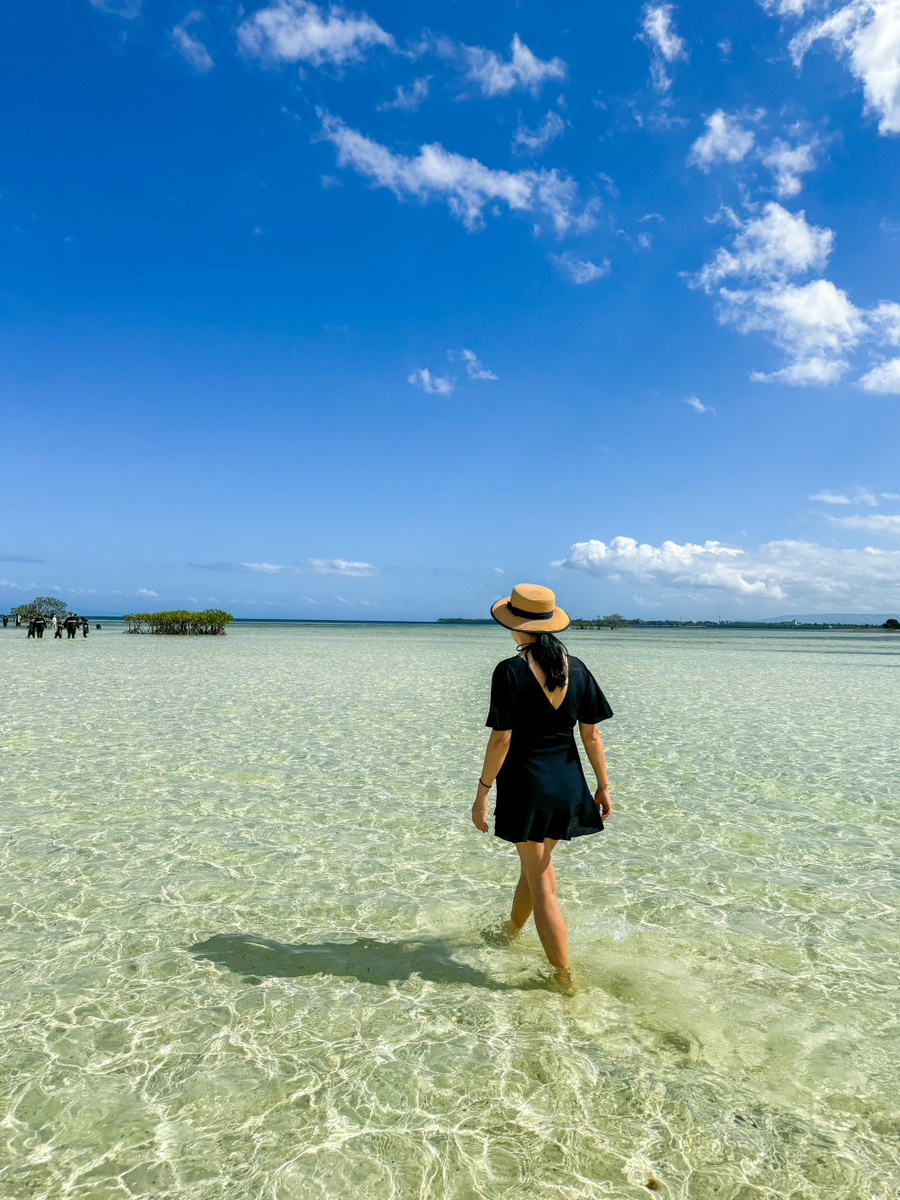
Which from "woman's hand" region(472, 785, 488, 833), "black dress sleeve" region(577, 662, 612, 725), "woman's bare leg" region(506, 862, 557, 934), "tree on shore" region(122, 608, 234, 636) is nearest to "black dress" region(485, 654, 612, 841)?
"black dress sleeve" region(577, 662, 612, 725)

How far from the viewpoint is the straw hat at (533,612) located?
14.8 ft

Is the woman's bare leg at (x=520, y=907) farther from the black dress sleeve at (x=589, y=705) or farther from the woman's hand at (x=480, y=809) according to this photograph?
the black dress sleeve at (x=589, y=705)

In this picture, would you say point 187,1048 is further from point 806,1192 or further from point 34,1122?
point 806,1192

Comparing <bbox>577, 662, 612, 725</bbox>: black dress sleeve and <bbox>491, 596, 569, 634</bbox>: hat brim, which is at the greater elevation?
<bbox>491, 596, 569, 634</bbox>: hat brim

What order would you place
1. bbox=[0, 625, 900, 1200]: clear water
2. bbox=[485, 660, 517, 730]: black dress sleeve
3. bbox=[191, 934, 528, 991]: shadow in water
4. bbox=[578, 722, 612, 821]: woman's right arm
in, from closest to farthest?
bbox=[0, 625, 900, 1200]: clear water
bbox=[485, 660, 517, 730]: black dress sleeve
bbox=[578, 722, 612, 821]: woman's right arm
bbox=[191, 934, 528, 991]: shadow in water

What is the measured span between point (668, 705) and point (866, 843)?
1279 centimetres

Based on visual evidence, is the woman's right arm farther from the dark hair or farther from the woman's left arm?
the woman's left arm

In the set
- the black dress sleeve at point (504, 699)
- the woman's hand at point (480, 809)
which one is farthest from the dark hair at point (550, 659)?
the woman's hand at point (480, 809)

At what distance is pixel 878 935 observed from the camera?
5770 millimetres

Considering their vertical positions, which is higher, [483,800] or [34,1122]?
[483,800]

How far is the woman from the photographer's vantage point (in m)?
4.43

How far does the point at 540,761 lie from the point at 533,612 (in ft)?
3.15

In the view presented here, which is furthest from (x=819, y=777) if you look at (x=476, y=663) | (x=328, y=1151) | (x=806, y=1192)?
(x=476, y=663)

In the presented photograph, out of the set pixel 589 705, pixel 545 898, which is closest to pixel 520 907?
pixel 545 898
